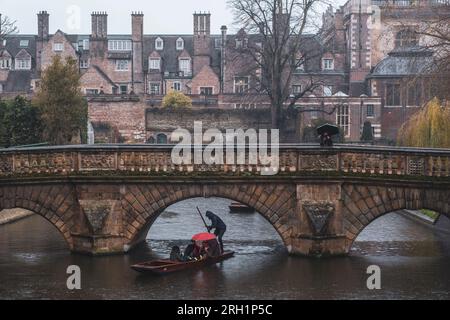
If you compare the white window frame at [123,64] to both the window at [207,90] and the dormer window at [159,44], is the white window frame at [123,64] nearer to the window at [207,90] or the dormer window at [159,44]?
the dormer window at [159,44]

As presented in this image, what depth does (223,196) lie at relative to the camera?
31.4 meters

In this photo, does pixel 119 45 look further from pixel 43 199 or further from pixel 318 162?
Answer: pixel 318 162

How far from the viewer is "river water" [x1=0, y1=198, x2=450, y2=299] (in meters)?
26.6

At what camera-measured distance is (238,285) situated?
27.8 metres

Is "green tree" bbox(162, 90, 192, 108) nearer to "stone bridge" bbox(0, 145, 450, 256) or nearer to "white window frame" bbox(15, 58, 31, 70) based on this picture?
"white window frame" bbox(15, 58, 31, 70)

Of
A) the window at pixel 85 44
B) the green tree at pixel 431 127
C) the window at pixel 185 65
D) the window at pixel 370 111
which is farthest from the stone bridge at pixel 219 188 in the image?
the window at pixel 85 44

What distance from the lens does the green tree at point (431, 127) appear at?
152 feet

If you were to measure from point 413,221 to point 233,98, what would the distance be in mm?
34220

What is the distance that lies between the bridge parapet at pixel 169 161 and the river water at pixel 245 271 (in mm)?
3573

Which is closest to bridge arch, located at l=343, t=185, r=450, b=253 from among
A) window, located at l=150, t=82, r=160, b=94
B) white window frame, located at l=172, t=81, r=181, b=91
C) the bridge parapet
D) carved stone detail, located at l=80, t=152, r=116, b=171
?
the bridge parapet

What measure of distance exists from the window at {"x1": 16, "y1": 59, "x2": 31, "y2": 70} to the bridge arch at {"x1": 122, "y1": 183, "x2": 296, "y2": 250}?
66.3 m
